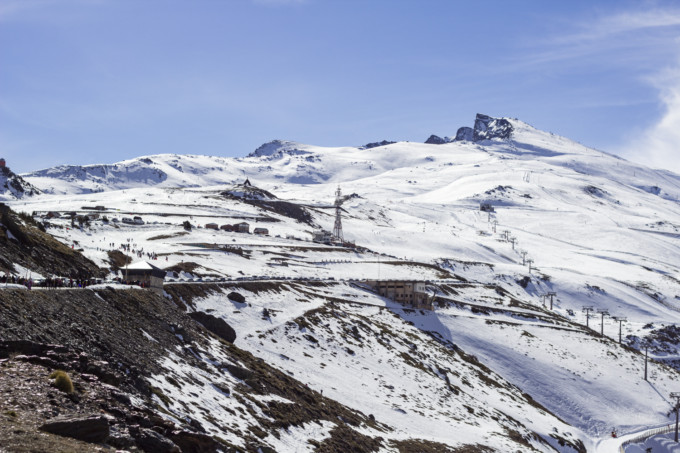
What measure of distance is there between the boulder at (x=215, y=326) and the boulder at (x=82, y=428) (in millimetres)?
32144

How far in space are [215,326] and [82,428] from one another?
33.4m

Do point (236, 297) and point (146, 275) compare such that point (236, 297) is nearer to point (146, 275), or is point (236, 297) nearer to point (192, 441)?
point (146, 275)

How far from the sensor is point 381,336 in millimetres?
78062

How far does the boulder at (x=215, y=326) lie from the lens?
176 ft

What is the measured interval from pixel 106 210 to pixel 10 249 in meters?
128

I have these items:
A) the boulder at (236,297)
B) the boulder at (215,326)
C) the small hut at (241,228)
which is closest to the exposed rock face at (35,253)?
the boulder at (215,326)

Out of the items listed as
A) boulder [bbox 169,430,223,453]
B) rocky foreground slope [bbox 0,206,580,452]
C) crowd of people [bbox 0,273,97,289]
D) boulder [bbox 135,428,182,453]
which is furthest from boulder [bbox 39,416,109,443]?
crowd of people [bbox 0,273,97,289]

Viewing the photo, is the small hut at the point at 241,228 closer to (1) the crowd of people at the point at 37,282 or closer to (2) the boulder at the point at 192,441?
(1) the crowd of people at the point at 37,282

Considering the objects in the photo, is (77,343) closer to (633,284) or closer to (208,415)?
(208,415)

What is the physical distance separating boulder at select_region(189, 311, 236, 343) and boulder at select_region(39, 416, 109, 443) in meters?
32.1

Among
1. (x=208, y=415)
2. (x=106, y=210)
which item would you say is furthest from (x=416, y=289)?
(x=106, y=210)

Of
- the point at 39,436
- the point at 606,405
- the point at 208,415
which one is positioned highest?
the point at 39,436

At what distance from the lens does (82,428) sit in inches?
821

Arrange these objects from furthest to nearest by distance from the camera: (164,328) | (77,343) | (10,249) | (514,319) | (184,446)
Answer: (514,319) → (10,249) → (164,328) → (77,343) → (184,446)
